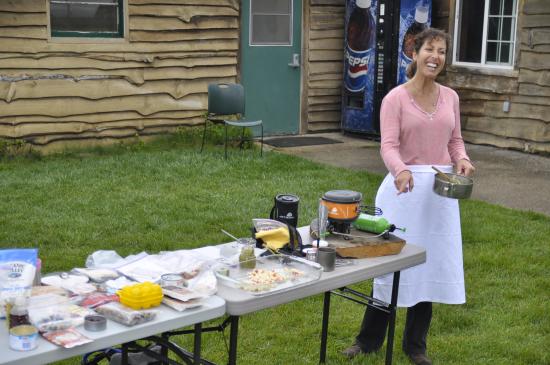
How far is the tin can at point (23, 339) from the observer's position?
2.40 metres

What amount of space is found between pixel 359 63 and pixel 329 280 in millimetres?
8790

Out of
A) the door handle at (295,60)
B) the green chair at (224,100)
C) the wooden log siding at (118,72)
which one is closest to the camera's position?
the wooden log siding at (118,72)

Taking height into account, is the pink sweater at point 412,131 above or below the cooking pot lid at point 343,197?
above

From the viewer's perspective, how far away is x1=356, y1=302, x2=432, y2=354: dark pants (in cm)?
421

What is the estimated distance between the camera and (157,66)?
415 inches

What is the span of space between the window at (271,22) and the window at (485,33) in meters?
2.38

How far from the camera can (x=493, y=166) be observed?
31.9 ft

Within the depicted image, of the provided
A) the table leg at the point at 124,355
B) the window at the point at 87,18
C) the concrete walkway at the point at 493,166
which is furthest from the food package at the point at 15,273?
the window at the point at 87,18

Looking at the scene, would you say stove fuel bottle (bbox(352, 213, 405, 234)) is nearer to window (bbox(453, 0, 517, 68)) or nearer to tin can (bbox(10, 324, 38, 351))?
tin can (bbox(10, 324, 38, 351))

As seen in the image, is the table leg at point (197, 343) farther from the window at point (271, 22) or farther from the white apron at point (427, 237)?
the window at point (271, 22)

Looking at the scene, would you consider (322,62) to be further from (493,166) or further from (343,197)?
(343,197)

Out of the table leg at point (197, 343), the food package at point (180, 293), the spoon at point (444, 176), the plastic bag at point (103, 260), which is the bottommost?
the table leg at point (197, 343)

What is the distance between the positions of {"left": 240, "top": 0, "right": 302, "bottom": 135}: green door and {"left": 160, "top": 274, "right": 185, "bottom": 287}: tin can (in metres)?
8.48

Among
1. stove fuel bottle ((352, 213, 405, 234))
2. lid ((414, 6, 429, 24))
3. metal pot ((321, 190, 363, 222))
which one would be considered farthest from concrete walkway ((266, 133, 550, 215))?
metal pot ((321, 190, 363, 222))
